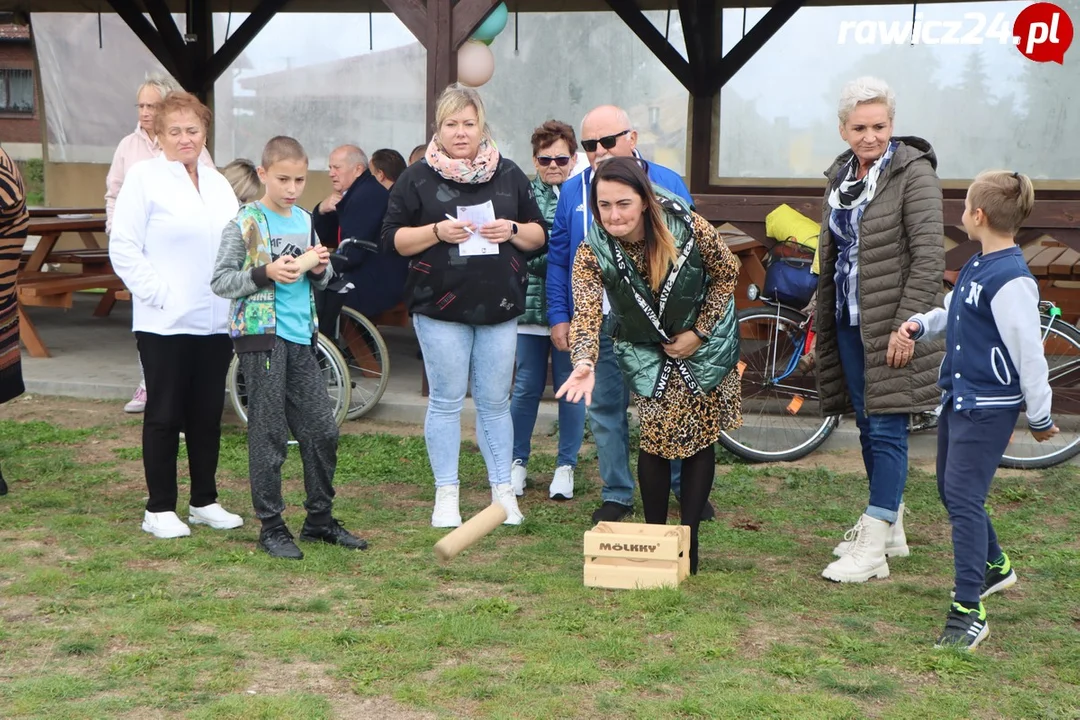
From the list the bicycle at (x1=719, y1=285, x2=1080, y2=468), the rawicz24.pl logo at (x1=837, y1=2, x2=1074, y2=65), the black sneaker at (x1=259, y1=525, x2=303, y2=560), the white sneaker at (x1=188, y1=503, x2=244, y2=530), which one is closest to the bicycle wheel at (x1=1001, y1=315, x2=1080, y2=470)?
the bicycle at (x1=719, y1=285, x2=1080, y2=468)

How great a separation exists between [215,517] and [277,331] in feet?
3.24

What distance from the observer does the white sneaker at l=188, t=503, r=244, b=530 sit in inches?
203

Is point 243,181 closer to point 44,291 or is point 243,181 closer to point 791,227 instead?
point 791,227

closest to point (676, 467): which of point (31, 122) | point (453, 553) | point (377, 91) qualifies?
point (453, 553)

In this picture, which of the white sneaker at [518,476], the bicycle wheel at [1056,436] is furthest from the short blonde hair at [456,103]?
the bicycle wheel at [1056,436]

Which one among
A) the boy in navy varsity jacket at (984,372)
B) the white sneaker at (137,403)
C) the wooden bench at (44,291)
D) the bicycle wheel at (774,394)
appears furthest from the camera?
the wooden bench at (44,291)

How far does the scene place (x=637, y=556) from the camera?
4.33m

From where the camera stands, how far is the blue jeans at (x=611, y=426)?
5.25 meters

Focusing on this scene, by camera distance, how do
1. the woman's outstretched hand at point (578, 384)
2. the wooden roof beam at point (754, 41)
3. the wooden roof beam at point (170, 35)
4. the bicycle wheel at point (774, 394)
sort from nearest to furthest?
the woman's outstretched hand at point (578, 384)
the bicycle wheel at point (774, 394)
the wooden roof beam at point (754, 41)
the wooden roof beam at point (170, 35)

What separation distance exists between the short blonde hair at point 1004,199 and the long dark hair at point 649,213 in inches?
38.6

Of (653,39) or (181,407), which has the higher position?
(653,39)

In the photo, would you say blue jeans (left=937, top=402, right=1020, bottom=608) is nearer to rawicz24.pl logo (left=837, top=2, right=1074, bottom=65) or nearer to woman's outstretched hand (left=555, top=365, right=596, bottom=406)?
woman's outstretched hand (left=555, top=365, right=596, bottom=406)

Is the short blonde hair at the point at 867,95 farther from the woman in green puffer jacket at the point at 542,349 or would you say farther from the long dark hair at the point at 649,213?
the woman in green puffer jacket at the point at 542,349

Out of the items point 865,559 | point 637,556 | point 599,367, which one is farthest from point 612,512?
point 865,559
